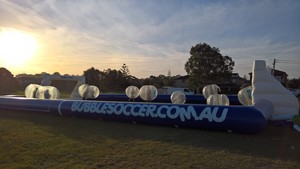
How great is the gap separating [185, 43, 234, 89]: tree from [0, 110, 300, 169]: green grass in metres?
20.6

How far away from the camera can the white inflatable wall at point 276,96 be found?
8062mm

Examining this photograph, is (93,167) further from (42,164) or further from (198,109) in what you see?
(198,109)

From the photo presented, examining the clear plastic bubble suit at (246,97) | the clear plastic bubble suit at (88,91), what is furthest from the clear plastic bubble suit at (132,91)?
the clear plastic bubble suit at (246,97)

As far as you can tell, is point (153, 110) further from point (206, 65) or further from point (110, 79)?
point (110, 79)

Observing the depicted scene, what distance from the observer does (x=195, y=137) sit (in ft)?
21.6

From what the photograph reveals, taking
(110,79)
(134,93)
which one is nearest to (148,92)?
(134,93)

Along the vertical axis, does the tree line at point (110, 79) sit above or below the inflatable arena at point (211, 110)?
above

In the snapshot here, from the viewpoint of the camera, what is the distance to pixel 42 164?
4.44 meters

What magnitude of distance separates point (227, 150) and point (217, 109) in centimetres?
195

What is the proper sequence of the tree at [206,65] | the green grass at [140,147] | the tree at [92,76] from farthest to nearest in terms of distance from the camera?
1. the tree at [92,76]
2. the tree at [206,65]
3. the green grass at [140,147]

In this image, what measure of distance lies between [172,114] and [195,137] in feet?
4.23

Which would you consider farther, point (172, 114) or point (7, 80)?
point (7, 80)

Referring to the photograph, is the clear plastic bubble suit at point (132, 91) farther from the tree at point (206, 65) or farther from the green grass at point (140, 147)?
the tree at point (206, 65)

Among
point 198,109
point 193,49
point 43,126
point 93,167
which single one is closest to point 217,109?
point 198,109
